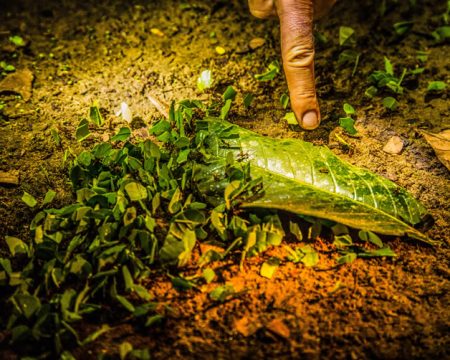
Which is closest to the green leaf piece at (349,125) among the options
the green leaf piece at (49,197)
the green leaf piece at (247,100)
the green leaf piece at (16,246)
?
the green leaf piece at (247,100)

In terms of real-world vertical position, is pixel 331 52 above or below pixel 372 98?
above

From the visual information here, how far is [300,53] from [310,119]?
0.36m

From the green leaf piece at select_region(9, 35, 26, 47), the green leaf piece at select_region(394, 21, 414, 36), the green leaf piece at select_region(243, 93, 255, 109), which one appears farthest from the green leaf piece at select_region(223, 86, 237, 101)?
the green leaf piece at select_region(9, 35, 26, 47)

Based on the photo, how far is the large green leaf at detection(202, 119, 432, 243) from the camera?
185 centimetres

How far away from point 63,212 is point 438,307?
1.69 m

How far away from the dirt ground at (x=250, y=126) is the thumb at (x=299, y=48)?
0.28 m

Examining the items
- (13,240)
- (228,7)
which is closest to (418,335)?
(13,240)

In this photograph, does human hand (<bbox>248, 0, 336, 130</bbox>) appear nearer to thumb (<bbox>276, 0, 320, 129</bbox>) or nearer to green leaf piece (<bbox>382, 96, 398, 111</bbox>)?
thumb (<bbox>276, 0, 320, 129</bbox>)

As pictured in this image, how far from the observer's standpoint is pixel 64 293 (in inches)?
63.7

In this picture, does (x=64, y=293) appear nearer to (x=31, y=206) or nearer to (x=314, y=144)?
(x=31, y=206)

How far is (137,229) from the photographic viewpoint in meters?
1.79

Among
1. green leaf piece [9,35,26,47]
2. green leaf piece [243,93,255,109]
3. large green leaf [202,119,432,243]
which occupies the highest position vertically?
green leaf piece [9,35,26,47]

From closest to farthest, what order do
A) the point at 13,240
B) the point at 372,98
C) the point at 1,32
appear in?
the point at 13,240, the point at 372,98, the point at 1,32

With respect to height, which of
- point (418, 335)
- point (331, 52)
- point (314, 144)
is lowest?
point (418, 335)
